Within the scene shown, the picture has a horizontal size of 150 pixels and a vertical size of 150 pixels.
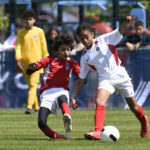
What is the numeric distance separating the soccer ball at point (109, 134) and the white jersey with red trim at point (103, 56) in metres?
0.95

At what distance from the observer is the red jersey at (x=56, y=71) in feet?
28.6

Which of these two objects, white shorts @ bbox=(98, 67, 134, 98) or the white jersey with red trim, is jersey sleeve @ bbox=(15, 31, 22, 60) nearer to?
the white jersey with red trim

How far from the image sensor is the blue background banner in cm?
1493

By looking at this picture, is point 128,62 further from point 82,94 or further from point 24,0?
point 24,0

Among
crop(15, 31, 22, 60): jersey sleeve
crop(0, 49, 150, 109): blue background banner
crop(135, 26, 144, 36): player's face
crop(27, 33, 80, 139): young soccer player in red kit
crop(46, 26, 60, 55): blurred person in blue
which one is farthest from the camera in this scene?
crop(135, 26, 144, 36): player's face

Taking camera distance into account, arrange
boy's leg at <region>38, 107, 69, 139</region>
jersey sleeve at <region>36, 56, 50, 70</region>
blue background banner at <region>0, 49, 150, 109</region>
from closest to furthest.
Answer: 1. boy's leg at <region>38, 107, 69, 139</region>
2. jersey sleeve at <region>36, 56, 50, 70</region>
3. blue background banner at <region>0, 49, 150, 109</region>

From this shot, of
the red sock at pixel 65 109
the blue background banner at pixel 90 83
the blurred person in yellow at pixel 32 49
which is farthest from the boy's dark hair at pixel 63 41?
the blue background banner at pixel 90 83

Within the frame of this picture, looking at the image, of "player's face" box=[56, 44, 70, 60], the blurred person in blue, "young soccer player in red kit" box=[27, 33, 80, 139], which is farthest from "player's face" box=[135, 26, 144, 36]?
"player's face" box=[56, 44, 70, 60]

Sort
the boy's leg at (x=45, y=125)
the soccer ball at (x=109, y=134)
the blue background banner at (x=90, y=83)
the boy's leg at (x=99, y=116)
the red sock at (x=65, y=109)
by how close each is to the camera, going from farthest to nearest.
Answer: the blue background banner at (x=90, y=83), the red sock at (x=65, y=109), the boy's leg at (x=45, y=125), the boy's leg at (x=99, y=116), the soccer ball at (x=109, y=134)

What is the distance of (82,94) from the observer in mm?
15352

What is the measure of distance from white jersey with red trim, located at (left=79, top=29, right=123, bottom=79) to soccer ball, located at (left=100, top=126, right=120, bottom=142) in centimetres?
95

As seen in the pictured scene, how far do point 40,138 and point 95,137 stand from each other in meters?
1.01

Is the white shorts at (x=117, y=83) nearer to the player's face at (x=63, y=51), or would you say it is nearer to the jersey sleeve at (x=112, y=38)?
the jersey sleeve at (x=112, y=38)

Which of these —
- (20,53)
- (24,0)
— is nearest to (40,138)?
(20,53)
